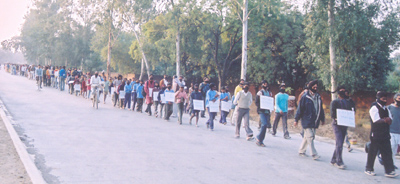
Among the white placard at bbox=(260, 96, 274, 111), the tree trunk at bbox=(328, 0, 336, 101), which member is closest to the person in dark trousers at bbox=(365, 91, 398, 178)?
the white placard at bbox=(260, 96, 274, 111)

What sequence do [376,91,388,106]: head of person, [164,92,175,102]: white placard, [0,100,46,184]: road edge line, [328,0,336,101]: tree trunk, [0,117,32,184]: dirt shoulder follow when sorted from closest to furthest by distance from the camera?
[0,100,46,184]: road edge line < [0,117,32,184]: dirt shoulder < [376,91,388,106]: head of person < [164,92,175,102]: white placard < [328,0,336,101]: tree trunk

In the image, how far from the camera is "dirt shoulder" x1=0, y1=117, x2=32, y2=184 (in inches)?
257

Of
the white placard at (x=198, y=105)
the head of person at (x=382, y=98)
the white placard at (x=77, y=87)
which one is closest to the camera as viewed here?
the head of person at (x=382, y=98)

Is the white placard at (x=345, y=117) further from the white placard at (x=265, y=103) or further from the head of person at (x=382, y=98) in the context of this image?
the white placard at (x=265, y=103)

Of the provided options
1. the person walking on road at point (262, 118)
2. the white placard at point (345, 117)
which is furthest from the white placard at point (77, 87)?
the white placard at point (345, 117)

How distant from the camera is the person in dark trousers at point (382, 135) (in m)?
7.97

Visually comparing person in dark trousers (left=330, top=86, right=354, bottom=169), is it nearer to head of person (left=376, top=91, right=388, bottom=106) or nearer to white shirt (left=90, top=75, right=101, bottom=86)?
head of person (left=376, top=91, right=388, bottom=106)

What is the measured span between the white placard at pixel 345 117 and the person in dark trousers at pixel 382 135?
2.13ft

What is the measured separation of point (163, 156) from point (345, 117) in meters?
4.31

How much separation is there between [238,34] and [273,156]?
1965 centimetres

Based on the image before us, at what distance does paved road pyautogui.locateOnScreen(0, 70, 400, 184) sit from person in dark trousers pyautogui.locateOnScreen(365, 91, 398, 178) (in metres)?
0.36

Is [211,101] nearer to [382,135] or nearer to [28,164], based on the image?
[382,135]

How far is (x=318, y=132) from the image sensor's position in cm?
1670

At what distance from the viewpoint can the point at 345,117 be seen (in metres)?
8.73
